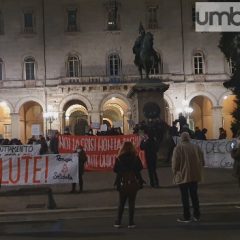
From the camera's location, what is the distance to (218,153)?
76.4 ft

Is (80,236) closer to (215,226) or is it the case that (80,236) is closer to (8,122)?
(215,226)

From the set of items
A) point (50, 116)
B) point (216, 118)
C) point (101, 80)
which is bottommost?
point (216, 118)

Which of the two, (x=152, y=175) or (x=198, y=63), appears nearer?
(x=152, y=175)

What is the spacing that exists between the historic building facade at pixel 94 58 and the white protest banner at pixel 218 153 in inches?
1087

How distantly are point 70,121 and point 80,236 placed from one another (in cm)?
4546

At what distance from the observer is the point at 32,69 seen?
52375 millimetres

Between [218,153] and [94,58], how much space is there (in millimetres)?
30460

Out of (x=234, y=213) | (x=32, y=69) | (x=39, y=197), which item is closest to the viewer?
(x=234, y=213)

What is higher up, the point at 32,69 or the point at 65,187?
the point at 32,69

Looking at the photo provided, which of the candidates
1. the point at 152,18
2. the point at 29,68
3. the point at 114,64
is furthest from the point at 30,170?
the point at 152,18

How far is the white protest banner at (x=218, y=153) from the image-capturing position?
2266 cm

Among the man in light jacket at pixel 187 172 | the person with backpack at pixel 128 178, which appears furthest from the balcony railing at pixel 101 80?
the person with backpack at pixel 128 178

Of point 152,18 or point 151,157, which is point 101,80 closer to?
point 152,18

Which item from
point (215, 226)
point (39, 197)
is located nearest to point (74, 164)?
point (39, 197)
